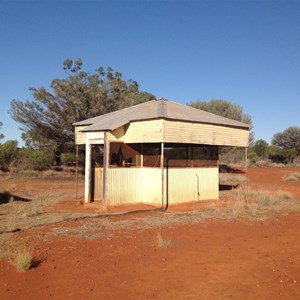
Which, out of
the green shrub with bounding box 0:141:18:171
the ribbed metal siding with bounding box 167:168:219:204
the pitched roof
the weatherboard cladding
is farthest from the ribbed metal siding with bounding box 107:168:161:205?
the green shrub with bounding box 0:141:18:171

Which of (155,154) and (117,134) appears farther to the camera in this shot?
(155,154)

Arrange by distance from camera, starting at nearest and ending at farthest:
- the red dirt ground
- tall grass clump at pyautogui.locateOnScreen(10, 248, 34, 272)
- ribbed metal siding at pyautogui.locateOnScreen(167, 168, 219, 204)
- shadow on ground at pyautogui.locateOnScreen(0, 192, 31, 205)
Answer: the red dirt ground → tall grass clump at pyautogui.locateOnScreen(10, 248, 34, 272) → ribbed metal siding at pyautogui.locateOnScreen(167, 168, 219, 204) → shadow on ground at pyautogui.locateOnScreen(0, 192, 31, 205)

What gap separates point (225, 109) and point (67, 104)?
73.9 feet

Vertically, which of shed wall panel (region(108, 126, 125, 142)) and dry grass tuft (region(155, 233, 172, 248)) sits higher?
shed wall panel (region(108, 126, 125, 142))

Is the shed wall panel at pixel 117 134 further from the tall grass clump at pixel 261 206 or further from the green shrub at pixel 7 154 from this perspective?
the green shrub at pixel 7 154

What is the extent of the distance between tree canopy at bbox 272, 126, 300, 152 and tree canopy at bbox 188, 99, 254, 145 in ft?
51.3

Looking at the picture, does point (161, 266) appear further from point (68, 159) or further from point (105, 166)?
point (68, 159)

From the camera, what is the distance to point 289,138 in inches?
2352

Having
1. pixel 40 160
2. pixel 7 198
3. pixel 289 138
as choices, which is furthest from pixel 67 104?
pixel 289 138

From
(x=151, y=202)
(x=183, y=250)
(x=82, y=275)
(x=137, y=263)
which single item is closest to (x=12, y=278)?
(x=82, y=275)

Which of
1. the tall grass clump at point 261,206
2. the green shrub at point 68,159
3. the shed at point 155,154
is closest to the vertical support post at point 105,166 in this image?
the shed at point 155,154

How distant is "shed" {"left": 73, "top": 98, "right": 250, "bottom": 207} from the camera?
547 inches

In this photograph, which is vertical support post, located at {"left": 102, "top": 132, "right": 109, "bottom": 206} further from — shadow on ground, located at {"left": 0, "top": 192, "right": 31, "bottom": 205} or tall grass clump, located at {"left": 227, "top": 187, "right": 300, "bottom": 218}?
tall grass clump, located at {"left": 227, "top": 187, "right": 300, "bottom": 218}

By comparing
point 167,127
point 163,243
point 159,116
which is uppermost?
point 159,116
